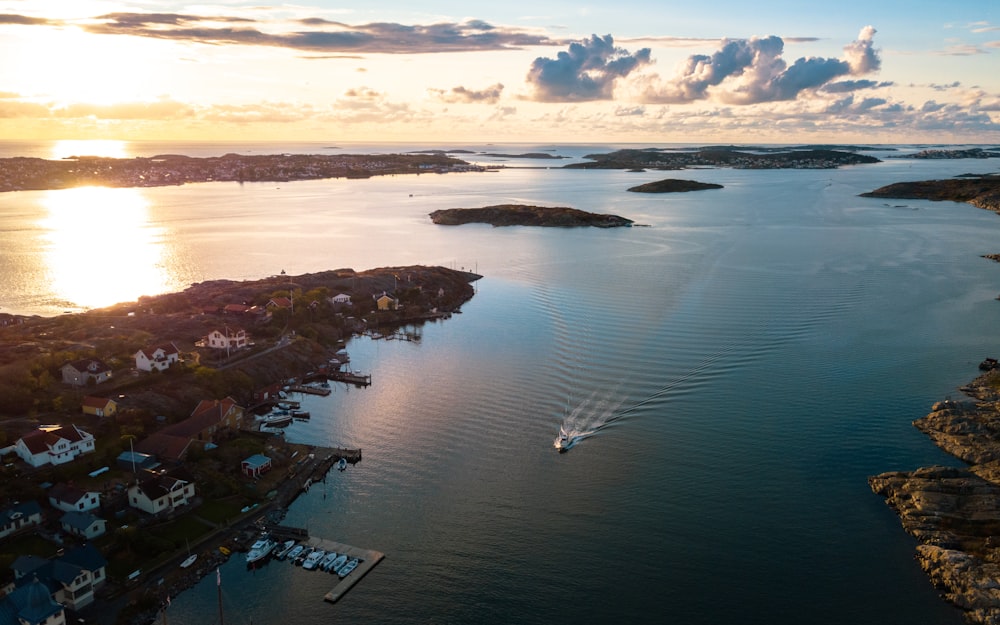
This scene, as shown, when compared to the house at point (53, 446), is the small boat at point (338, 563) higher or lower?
lower

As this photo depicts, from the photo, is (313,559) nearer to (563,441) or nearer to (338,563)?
(338,563)

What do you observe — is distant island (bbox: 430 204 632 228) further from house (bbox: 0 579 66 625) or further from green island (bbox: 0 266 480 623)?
house (bbox: 0 579 66 625)

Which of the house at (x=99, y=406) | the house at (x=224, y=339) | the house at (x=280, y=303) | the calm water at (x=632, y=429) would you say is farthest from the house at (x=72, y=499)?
the house at (x=280, y=303)

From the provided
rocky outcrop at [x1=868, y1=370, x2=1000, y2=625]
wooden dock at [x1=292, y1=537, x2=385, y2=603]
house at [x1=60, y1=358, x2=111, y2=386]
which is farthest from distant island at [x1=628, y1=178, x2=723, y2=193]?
wooden dock at [x1=292, y1=537, x2=385, y2=603]

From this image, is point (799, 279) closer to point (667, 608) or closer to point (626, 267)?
point (626, 267)

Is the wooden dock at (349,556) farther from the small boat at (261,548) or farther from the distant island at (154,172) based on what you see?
the distant island at (154,172)

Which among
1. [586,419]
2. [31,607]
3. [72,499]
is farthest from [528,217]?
[31,607]

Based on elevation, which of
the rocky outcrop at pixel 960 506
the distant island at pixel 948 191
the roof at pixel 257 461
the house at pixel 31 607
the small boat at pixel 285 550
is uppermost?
the distant island at pixel 948 191
